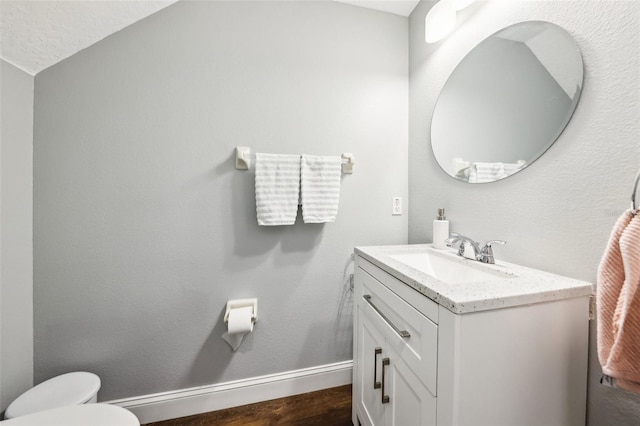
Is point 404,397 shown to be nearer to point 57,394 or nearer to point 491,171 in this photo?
point 491,171

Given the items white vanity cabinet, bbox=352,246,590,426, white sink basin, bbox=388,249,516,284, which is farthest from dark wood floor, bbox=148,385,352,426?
white sink basin, bbox=388,249,516,284

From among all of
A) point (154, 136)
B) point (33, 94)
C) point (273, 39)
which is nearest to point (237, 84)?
point (273, 39)

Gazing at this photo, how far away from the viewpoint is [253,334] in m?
1.26

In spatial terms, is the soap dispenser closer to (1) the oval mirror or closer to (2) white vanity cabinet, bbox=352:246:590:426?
(1) the oval mirror

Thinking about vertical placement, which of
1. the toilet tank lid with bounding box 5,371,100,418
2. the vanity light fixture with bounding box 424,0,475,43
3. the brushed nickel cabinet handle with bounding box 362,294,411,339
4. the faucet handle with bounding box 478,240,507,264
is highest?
the vanity light fixture with bounding box 424,0,475,43

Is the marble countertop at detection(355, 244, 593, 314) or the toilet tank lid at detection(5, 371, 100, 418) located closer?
the marble countertop at detection(355, 244, 593, 314)

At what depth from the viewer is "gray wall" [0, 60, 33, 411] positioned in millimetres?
902

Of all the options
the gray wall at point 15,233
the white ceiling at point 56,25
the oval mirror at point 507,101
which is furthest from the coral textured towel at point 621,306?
the gray wall at point 15,233

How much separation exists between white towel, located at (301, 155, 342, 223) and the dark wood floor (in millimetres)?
1018

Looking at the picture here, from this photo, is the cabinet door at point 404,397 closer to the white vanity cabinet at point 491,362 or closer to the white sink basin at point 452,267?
the white vanity cabinet at point 491,362

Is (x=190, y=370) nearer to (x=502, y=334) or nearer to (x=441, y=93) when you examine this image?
(x=502, y=334)

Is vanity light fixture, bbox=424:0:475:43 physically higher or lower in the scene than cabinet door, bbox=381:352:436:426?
higher

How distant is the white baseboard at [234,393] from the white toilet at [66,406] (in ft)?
0.75

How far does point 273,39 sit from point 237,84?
33 cm
